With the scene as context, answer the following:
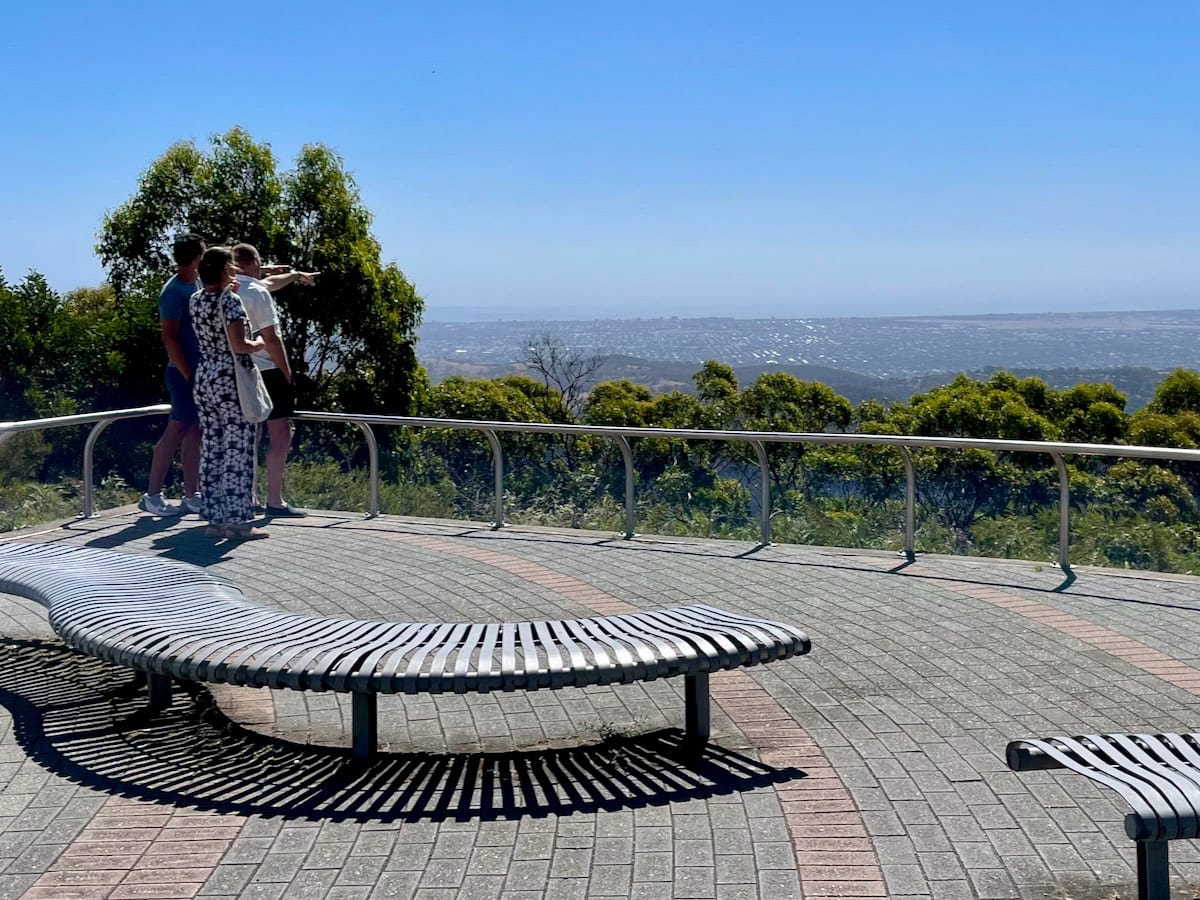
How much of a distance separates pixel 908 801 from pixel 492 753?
1.64 metres

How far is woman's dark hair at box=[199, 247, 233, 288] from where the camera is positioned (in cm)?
910

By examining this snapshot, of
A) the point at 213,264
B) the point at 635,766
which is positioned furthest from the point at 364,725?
the point at 213,264

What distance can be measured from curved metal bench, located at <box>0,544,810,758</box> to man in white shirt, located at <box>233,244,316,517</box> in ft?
12.7

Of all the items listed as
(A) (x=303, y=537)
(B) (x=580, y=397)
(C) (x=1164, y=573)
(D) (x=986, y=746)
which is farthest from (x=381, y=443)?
(B) (x=580, y=397)

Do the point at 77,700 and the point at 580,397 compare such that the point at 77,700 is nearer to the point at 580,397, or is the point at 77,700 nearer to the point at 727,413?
the point at 727,413

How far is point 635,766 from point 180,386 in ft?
21.5

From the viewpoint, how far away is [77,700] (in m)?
6.25

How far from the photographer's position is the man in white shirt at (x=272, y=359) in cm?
994

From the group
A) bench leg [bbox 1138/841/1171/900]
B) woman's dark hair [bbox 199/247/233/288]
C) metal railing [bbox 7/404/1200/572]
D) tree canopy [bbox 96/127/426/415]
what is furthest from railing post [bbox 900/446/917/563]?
tree canopy [bbox 96/127/426/415]

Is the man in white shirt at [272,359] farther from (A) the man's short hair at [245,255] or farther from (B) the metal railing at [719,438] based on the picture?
(B) the metal railing at [719,438]

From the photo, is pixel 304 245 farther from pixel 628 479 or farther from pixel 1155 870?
pixel 1155 870

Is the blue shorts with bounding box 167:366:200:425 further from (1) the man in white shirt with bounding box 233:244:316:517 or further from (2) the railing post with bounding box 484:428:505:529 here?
(2) the railing post with bounding box 484:428:505:529

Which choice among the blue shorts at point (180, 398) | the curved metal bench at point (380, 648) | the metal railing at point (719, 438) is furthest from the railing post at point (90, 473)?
the curved metal bench at point (380, 648)

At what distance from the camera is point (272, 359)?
33.6 feet
